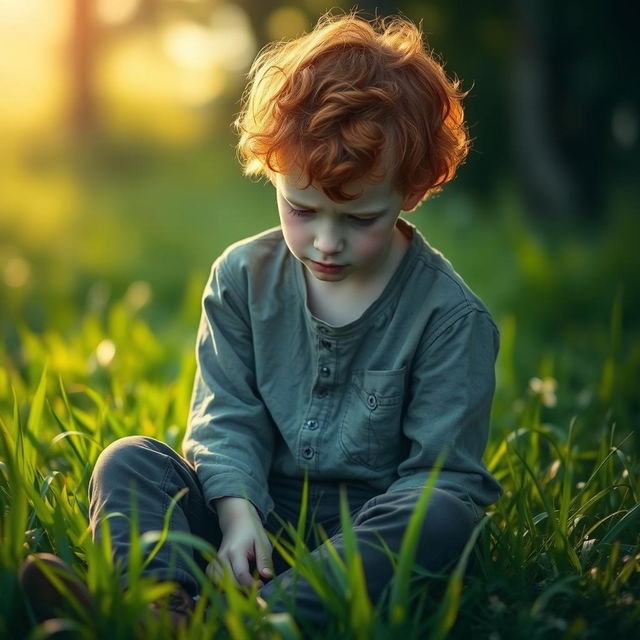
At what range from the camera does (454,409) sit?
2.07 meters

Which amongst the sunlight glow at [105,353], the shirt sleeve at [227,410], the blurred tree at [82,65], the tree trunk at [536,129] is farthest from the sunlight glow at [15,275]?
the blurred tree at [82,65]

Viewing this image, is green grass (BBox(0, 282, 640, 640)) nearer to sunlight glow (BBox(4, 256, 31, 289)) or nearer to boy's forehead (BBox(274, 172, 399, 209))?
boy's forehead (BBox(274, 172, 399, 209))

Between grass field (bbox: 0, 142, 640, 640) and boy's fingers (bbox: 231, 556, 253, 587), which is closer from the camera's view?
grass field (bbox: 0, 142, 640, 640)

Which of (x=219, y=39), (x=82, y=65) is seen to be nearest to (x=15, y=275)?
(x=219, y=39)

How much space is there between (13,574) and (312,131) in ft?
3.34

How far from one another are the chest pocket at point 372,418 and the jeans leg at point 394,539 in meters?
0.19

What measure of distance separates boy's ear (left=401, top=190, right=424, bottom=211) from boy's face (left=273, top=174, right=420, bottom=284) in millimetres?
44

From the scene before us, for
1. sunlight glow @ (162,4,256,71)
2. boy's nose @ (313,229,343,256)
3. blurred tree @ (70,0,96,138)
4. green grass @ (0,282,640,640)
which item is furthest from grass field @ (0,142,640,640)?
blurred tree @ (70,0,96,138)

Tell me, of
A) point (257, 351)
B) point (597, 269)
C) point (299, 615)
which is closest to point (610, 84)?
point (597, 269)

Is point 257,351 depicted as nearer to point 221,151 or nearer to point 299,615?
point 299,615

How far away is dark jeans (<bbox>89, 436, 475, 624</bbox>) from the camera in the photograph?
71.8 inches

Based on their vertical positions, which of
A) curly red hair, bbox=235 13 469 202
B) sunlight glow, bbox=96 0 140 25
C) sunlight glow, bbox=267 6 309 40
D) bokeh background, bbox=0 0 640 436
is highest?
sunlight glow, bbox=96 0 140 25

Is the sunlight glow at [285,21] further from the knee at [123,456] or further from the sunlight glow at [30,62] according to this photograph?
the knee at [123,456]

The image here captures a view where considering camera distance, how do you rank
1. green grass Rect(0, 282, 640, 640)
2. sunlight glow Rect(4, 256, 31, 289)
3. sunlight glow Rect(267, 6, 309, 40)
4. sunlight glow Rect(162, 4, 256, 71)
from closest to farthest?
green grass Rect(0, 282, 640, 640)
sunlight glow Rect(4, 256, 31, 289)
sunlight glow Rect(267, 6, 309, 40)
sunlight glow Rect(162, 4, 256, 71)
